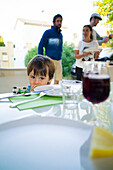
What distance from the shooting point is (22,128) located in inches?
17.9

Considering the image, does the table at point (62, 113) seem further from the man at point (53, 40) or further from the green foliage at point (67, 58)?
the green foliage at point (67, 58)

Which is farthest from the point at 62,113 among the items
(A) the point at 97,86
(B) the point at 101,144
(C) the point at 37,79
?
(C) the point at 37,79

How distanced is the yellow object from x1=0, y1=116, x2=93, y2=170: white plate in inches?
1.7

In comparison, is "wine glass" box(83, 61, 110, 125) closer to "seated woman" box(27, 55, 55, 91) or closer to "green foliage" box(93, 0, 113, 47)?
"seated woman" box(27, 55, 55, 91)

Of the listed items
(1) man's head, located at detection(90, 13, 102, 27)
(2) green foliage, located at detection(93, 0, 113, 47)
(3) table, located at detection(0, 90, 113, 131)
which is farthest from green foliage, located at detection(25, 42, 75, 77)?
(3) table, located at detection(0, 90, 113, 131)

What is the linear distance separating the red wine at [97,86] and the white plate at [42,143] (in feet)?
0.43

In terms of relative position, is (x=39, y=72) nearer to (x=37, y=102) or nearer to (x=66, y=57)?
(x=37, y=102)

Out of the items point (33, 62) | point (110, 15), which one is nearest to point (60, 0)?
point (110, 15)

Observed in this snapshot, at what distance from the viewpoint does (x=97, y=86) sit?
1.71 feet

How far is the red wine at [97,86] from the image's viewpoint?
512mm

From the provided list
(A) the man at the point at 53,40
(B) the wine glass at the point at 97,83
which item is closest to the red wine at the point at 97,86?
(B) the wine glass at the point at 97,83

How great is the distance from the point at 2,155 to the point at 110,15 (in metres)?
5.07

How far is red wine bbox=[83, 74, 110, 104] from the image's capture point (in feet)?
1.68

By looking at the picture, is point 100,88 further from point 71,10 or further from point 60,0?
point 71,10
